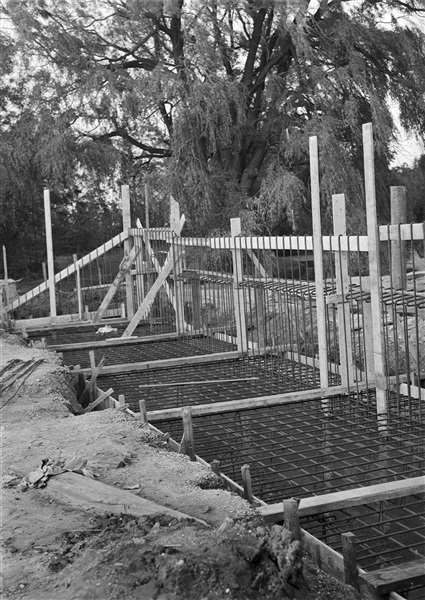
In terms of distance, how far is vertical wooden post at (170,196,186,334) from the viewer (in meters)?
11.1

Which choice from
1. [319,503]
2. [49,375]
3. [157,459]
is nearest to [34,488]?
[157,459]

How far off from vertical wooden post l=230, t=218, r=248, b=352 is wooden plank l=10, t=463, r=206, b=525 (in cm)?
498

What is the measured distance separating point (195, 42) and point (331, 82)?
330 cm

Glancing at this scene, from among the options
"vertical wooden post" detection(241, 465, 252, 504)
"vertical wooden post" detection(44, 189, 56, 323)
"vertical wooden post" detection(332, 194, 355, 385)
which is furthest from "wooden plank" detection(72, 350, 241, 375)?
"vertical wooden post" detection(44, 189, 56, 323)

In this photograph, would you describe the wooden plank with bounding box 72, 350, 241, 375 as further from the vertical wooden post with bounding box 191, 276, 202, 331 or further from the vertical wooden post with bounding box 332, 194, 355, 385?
the vertical wooden post with bounding box 332, 194, 355, 385

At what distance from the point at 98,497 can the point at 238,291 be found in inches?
208

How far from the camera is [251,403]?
20.1ft

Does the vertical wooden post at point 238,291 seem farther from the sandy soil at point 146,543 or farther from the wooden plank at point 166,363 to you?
the sandy soil at point 146,543

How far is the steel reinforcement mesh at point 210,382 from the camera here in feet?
23.6

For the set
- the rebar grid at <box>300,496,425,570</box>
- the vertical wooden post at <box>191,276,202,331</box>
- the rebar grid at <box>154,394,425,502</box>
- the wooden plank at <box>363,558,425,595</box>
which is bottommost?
the rebar grid at <box>300,496,425,570</box>

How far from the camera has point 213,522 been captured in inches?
136

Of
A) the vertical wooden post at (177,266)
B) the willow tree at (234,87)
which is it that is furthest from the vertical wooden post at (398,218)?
the willow tree at (234,87)

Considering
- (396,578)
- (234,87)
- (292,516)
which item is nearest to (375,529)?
(396,578)

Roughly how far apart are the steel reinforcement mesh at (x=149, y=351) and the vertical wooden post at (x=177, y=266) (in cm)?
38
